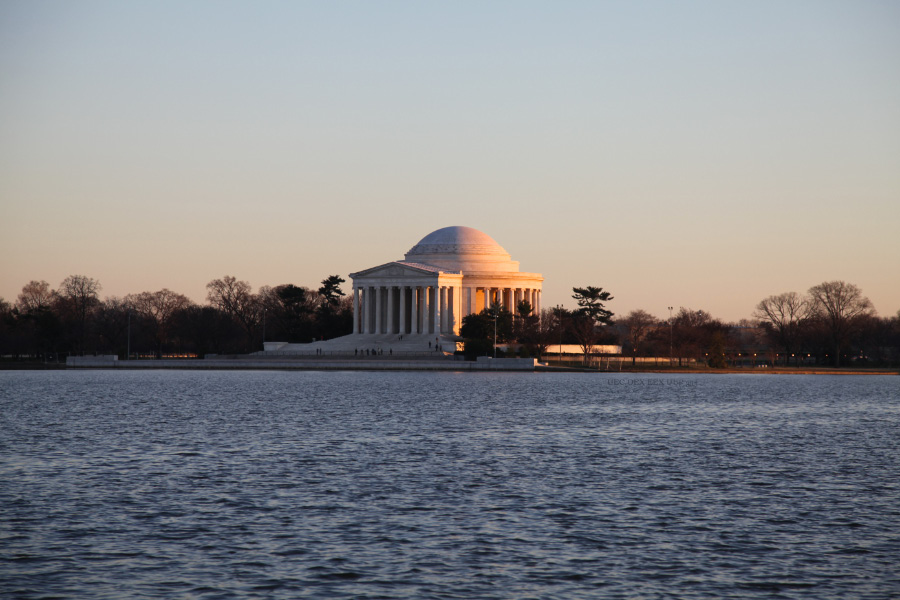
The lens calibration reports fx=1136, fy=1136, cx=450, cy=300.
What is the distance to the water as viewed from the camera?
18.8 m

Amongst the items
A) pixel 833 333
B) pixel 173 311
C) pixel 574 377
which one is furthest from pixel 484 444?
pixel 173 311

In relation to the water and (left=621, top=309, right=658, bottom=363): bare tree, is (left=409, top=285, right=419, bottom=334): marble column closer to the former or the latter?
(left=621, top=309, right=658, bottom=363): bare tree

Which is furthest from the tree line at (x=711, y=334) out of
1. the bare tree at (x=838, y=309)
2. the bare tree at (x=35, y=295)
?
the bare tree at (x=35, y=295)

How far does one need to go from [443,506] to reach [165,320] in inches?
5809

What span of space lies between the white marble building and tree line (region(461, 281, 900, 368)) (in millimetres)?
8713

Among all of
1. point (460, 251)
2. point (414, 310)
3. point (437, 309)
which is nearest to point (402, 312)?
point (414, 310)

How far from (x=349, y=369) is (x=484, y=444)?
89616 mm

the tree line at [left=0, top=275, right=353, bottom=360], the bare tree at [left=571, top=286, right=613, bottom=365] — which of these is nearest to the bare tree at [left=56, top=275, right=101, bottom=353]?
the tree line at [left=0, top=275, right=353, bottom=360]

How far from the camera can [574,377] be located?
115 meters

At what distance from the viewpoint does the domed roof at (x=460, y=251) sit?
172 metres

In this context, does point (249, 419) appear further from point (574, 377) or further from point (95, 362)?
point (95, 362)

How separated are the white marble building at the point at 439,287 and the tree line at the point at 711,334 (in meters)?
8.71

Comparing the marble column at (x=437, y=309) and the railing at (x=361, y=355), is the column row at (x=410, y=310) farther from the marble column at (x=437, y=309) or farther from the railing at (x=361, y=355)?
the railing at (x=361, y=355)

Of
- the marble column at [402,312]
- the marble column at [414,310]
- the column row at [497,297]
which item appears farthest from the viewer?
the column row at [497,297]
